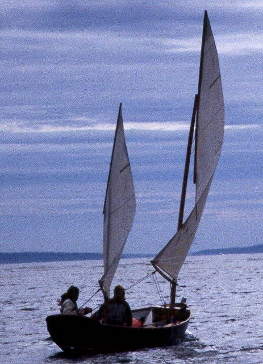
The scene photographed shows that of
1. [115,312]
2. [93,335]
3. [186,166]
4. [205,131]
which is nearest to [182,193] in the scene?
[186,166]

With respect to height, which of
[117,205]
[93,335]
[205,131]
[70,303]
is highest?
[205,131]

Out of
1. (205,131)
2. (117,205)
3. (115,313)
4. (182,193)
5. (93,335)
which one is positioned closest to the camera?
(93,335)

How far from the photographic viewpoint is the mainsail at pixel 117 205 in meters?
43.6

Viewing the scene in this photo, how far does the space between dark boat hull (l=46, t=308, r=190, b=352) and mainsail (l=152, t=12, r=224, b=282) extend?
3661 millimetres

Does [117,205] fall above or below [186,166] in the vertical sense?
below

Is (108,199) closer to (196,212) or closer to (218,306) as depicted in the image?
(196,212)

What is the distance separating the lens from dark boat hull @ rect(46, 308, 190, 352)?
4034 cm

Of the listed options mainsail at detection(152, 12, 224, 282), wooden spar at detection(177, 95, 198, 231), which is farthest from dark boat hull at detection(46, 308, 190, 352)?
wooden spar at detection(177, 95, 198, 231)

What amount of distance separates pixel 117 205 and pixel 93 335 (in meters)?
6.23

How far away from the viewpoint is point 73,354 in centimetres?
4247

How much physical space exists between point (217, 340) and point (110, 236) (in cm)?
866

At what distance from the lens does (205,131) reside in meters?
44.7

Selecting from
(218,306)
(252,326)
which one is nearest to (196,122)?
(252,326)

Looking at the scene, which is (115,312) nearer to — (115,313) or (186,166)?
(115,313)
